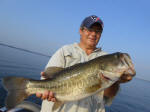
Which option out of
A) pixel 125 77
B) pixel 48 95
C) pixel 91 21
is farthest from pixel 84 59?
pixel 48 95

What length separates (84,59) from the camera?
4.90 m

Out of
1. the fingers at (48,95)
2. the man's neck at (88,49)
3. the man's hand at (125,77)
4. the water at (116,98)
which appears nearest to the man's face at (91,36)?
the man's neck at (88,49)

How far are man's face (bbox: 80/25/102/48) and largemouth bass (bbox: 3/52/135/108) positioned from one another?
0.83 meters

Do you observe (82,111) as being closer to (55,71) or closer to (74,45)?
(55,71)

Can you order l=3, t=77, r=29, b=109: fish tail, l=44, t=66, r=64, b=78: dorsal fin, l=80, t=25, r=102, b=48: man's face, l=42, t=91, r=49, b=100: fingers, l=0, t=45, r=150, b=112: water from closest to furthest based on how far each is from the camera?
l=3, t=77, r=29, b=109: fish tail, l=42, t=91, r=49, b=100: fingers, l=44, t=66, r=64, b=78: dorsal fin, l=80, t=25, r=102, b=48: man's face, l=0, t=45, r=150, b=112: water

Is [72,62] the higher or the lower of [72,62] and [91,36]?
the lower

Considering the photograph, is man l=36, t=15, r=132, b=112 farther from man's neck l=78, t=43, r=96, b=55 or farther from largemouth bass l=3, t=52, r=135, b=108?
largemouth bass l=3, t=52, r=135, b=108

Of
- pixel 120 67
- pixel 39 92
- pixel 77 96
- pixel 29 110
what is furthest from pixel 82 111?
pixel 29 110

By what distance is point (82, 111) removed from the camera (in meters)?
4.43

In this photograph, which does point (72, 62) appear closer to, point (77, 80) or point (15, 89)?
point (77, 80)

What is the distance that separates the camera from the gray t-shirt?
14.6 feet

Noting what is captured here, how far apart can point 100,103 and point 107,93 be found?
358 millimetres

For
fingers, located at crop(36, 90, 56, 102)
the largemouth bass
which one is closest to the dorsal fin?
the largemouth bass

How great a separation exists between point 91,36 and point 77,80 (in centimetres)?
149
